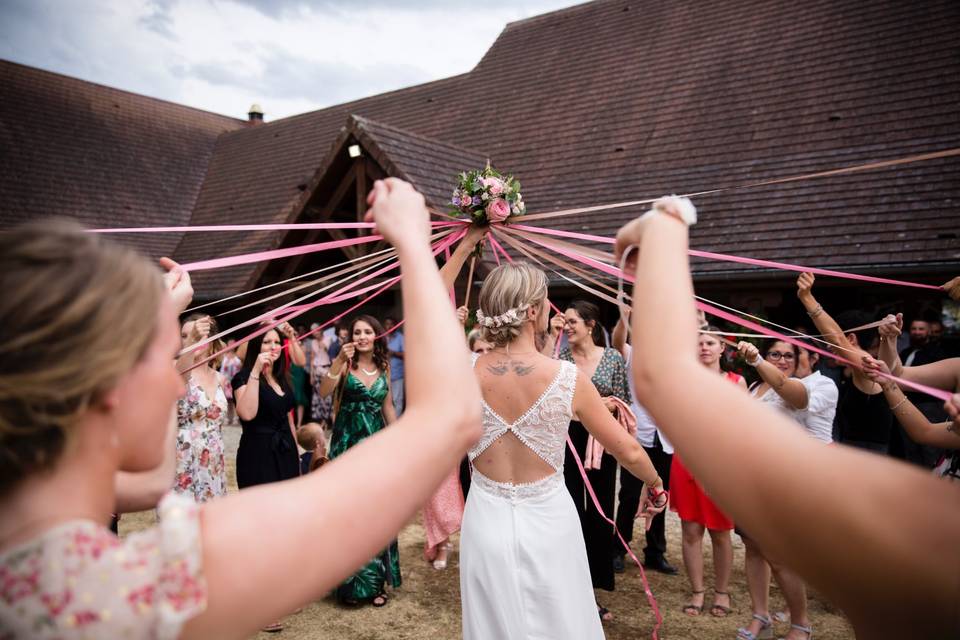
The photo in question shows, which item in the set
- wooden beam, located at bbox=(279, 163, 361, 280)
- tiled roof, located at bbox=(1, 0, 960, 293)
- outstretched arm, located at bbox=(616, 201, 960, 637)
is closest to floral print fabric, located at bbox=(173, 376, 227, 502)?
outstretched arm, located at bbox=(616, 201, 960, 637)

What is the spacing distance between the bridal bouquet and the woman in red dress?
87.3 inches

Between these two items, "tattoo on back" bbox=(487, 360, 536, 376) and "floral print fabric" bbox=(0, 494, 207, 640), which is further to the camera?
"tattoo on back" bbox=(487, 360, 536, 376)

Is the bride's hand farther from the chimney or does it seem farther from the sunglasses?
the chimney

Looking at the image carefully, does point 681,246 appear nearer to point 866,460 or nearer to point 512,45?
point 866,460

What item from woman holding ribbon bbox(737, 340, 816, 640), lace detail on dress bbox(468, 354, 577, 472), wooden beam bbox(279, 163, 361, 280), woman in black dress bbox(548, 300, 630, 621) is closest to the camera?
lace detail on dress bbox(468, 354, 577, 472)

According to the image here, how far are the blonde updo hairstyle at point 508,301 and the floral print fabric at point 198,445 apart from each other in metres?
2.78

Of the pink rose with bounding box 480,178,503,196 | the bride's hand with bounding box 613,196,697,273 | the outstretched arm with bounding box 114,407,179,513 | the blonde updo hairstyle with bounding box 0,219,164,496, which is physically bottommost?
the outstretched arm with bounding box 114,407,179,513

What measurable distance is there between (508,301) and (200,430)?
9.99 feet

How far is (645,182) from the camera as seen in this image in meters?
11.6

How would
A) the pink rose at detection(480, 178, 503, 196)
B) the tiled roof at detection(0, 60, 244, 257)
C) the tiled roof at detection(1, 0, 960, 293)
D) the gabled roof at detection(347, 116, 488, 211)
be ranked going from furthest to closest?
the tiled roof at detection(0, 60, 244, 257), the gabled roof at detection(347, 116, 488, 211), the tiled roof at detection(1, 0, 960, 293), the pink rose at detection(480, 178, 503, 196)

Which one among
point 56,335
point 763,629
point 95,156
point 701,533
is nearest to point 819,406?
point 701,533

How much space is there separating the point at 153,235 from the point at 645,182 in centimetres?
1329

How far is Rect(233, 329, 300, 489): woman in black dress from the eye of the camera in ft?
17.3

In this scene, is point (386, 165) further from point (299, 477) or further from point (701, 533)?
point (299, 477)
